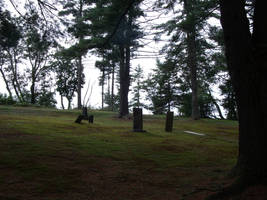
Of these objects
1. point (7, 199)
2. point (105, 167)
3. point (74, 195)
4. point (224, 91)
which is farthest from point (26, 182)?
point (224, 91)

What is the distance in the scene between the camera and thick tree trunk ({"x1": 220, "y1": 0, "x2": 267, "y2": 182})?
11.1 feet

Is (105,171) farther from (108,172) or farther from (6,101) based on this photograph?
(6,101)

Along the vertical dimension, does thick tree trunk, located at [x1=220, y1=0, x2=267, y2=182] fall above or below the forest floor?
above

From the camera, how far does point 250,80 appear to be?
3402 mm

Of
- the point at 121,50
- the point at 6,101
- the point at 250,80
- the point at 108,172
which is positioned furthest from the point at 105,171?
the point at 6,101

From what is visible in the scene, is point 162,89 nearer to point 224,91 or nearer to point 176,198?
point 224,91

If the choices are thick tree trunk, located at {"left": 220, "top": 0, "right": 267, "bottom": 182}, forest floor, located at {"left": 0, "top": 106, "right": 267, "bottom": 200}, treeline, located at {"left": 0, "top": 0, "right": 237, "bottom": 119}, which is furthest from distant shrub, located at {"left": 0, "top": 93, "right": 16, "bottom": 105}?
thick tree trunk, located at {"left": 220, "top": 0, "right": 267, "bottom": 182}

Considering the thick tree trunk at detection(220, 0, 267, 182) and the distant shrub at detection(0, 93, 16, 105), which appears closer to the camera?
the thick tree trunk at detection(220, 0, 267, 182)

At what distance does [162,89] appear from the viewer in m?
37.1

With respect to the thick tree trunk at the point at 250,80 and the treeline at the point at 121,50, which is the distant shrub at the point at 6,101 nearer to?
the treeline at the point at 121,50

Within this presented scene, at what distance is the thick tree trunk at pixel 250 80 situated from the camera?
340 centimetres

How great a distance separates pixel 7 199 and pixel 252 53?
3.84 metres

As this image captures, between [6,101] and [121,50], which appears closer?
[121,50]

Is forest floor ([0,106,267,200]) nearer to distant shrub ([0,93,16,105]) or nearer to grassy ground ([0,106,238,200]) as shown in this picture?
grassy ground ([0,106,238,200])
